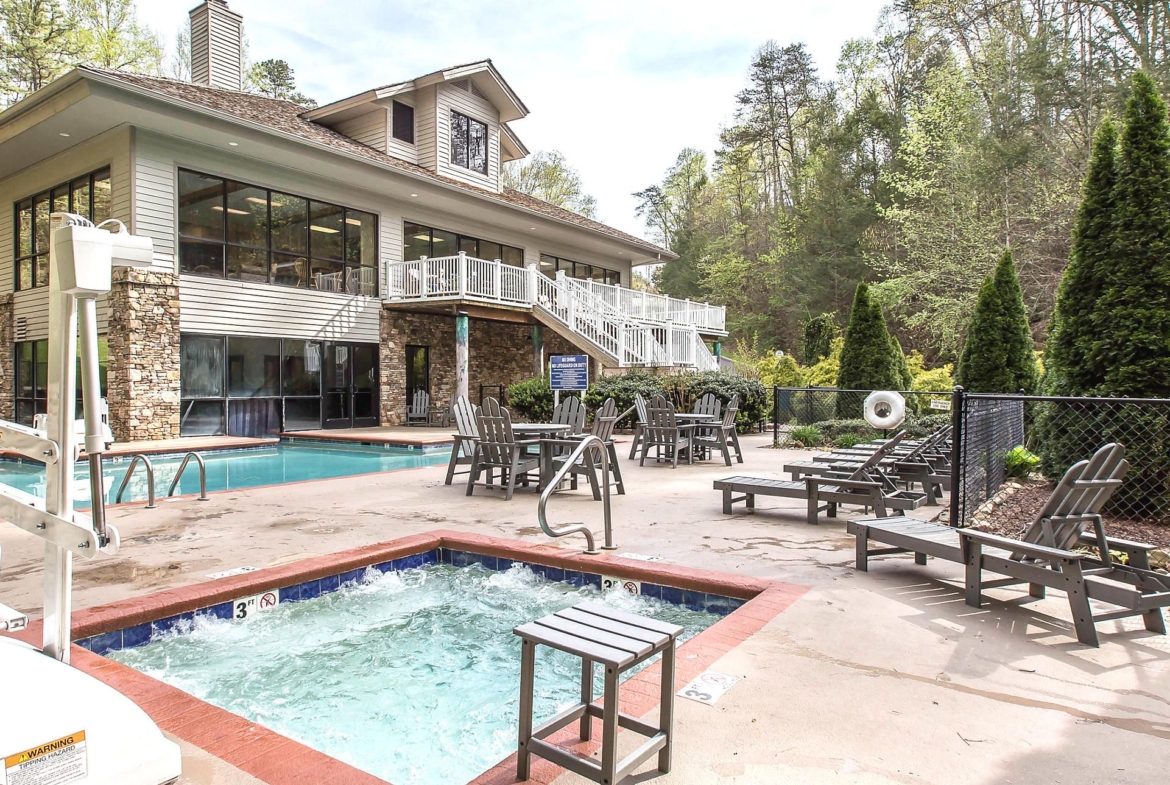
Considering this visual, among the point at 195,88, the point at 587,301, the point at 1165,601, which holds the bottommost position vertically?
the point at 1165,601

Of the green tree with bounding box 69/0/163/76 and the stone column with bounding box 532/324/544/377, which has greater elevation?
the green tree with bounding box 69/0/163/76

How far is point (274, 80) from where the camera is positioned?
29.0 m

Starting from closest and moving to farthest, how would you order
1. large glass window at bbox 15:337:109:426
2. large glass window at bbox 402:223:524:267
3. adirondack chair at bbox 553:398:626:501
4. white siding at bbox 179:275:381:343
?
adirondack chair at bbox 553:398:626:501
white siding at bbox 179:275:381:343
large glass window at bbox 15:337:109:426
large glass window at bbox 402:223:524:267

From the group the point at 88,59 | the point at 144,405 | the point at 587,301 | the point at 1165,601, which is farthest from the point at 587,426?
the point at 88,59

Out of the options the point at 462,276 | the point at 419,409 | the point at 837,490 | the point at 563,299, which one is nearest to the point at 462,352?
the point at 462,276

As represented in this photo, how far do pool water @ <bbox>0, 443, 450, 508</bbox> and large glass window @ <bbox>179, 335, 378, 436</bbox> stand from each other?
103cm

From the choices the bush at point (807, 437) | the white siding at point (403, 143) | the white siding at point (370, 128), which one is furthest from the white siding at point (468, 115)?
the bush at point (807, 437)

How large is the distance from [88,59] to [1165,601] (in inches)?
1151

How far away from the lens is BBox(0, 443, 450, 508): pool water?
8752 mm

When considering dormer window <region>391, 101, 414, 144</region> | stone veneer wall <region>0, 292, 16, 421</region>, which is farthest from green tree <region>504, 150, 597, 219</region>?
stone veneer wall <region>0, 292, 16, 421</region>

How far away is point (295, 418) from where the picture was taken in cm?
1487

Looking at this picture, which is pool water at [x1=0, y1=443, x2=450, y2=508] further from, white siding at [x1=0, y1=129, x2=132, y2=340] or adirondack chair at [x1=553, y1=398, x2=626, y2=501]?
adirondack chair at [x1=553, y1=398, x2=626, y2=501]

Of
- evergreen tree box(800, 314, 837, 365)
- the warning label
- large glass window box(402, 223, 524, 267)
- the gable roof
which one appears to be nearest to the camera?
the warning label

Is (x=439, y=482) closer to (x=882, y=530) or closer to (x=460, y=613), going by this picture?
(x=460, y=613)
